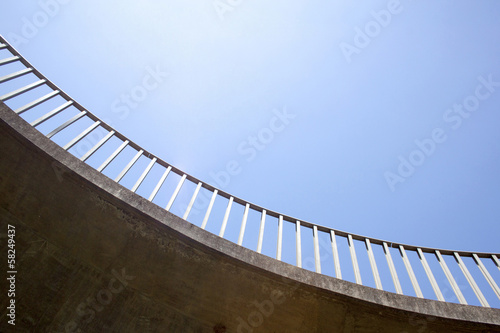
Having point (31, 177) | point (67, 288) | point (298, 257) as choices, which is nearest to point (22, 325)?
point (67, 288)

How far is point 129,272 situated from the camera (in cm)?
582

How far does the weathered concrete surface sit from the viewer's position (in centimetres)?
554

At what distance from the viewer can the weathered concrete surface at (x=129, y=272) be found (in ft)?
18.2

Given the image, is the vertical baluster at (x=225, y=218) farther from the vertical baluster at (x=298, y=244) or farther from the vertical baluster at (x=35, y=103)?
the vertical baluster at (x=35, y=103)

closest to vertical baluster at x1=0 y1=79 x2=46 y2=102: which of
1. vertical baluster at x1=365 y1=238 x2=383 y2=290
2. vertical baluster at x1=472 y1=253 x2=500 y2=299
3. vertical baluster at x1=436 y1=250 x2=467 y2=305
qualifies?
vertical baluster at x1=365 y1=238 x2=383 y2=290

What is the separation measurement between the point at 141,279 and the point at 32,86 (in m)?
4.47

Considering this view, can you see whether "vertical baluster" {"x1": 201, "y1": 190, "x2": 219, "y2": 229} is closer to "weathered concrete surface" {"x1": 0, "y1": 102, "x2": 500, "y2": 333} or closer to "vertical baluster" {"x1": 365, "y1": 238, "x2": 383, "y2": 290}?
"weathered concrete surface" {"x1": 0, "y1": 102, "x2": 500, "y2": 333}

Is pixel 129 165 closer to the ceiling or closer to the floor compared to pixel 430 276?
closer to the ceiling

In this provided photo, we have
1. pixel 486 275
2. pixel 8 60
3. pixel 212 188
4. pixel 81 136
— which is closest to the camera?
pixel 486 275

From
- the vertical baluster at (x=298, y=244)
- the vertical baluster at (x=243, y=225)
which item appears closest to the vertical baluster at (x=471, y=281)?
the vertical baluster at (x=298, y=244)

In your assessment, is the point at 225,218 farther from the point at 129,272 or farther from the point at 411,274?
the point at 411,274

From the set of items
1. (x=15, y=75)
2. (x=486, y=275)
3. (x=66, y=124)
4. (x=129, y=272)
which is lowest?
(x=129, y=272)

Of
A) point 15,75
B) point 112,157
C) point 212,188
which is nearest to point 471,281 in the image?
point 212,188

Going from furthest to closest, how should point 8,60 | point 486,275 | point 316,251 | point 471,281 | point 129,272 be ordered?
point 8,60 < point 316,251 < point 486,275 < point 471,281 < point 129,272
